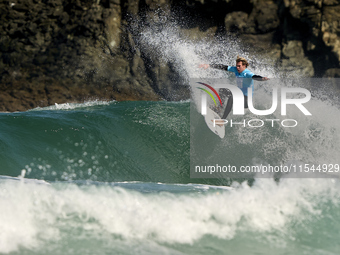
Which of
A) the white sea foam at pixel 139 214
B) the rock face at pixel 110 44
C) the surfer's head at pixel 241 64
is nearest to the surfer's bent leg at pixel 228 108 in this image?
the surfer's head at pixel 241 64

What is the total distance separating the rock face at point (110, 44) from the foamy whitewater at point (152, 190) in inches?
244

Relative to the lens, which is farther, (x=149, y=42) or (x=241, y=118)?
(x=149, y=42)

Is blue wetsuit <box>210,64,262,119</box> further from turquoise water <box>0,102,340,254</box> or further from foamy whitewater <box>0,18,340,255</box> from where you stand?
turquoise water <box>0,102,340,254</box>

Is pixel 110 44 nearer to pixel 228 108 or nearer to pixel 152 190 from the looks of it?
pixel 228 108

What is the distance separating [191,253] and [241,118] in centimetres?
406

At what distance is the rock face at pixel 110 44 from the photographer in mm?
13758

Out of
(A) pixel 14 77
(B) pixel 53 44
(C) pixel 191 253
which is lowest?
(C) pixel 191 253

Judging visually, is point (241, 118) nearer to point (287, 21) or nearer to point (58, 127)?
point (58, 127)

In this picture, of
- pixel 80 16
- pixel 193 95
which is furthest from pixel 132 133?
pixel 80 16

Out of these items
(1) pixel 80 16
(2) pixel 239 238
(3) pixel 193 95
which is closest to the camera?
(2) pixel 239 238

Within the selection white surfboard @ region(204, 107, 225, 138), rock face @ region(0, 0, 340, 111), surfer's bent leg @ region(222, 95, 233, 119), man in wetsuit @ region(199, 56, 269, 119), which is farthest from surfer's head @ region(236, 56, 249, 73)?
rock face @ region(0, 0, 340, 111)

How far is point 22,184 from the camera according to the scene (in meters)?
3.74

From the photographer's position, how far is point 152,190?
4477 millimetres

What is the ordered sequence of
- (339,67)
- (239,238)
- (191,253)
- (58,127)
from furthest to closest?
1. (339,67)
2. (58,127)
3. (239,238)
4. (191,253)
